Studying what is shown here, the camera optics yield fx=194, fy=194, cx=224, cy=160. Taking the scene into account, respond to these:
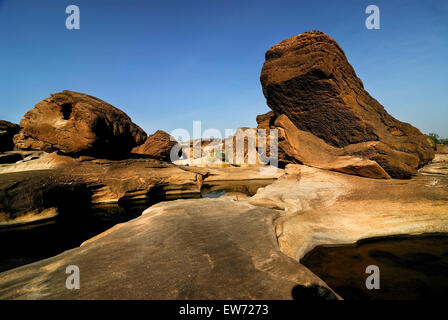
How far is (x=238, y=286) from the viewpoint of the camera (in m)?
1.70

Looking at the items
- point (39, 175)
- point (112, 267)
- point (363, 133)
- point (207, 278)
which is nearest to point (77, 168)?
point (39, 175)

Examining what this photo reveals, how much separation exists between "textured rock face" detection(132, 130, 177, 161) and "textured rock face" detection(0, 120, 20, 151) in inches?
408

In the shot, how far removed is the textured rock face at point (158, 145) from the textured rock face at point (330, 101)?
48.7 feet

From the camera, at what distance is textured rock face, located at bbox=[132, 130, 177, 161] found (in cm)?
1977

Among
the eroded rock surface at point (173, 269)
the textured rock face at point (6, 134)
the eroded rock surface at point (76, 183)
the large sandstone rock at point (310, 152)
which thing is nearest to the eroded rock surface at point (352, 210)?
the large sandstone rock at point (310, 152)

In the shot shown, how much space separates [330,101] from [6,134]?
24.6m

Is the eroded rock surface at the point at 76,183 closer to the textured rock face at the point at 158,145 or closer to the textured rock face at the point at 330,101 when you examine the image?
the textured rock face at the point at 330,101

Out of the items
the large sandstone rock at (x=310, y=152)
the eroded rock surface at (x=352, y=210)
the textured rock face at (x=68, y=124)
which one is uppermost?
the textured rock face at (x=68, y=124)

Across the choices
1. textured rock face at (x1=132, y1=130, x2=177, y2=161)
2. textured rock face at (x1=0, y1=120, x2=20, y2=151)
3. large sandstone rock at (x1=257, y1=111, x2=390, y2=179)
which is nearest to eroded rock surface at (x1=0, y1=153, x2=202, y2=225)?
large sandstone rock at (x1=257, y1=111, x2=390, y2=179)

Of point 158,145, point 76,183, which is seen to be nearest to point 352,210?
point 76,183

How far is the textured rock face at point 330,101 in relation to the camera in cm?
677

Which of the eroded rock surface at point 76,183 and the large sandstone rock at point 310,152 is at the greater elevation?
the large sandstone rock at point 310,152

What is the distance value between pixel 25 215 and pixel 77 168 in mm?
3028

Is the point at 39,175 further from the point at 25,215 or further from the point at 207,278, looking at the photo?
the point at 207,278
